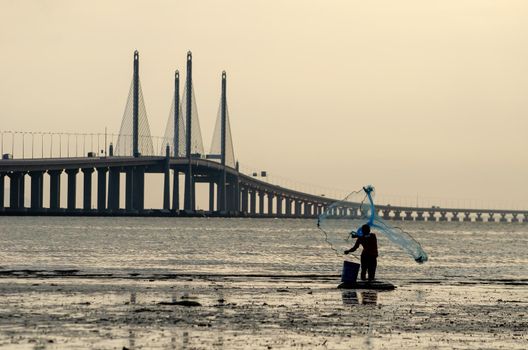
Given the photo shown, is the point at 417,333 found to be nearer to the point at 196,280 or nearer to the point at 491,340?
the point at 491,340

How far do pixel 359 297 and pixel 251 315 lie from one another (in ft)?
19.8

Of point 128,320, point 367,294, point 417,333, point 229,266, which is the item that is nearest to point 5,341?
point 128,320

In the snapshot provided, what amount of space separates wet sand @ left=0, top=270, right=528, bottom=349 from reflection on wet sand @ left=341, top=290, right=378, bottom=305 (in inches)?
1.0

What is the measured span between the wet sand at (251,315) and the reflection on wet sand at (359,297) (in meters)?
0.02

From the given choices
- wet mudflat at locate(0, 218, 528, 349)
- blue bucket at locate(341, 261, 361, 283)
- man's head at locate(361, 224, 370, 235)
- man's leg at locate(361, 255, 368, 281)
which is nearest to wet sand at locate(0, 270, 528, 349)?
wet mudflat at locate(0, 218, 528, 349)

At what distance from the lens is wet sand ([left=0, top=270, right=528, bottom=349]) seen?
23.9m

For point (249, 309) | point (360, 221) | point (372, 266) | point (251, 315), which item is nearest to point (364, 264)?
point (372, 266)

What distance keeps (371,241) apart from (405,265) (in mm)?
22932

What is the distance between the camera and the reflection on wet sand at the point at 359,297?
3259 cm

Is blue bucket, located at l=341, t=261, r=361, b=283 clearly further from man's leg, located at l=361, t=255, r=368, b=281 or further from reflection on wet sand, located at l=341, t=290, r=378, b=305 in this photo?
reflection on wet sand, located at l=341, t=290, r=378, b=305

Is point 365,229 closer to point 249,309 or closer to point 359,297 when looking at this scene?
point 359,297

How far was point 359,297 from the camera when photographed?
112ft

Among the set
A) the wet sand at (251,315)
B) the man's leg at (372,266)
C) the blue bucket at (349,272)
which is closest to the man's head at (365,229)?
the blue bucket at (349,272)

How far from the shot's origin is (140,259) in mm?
63438
